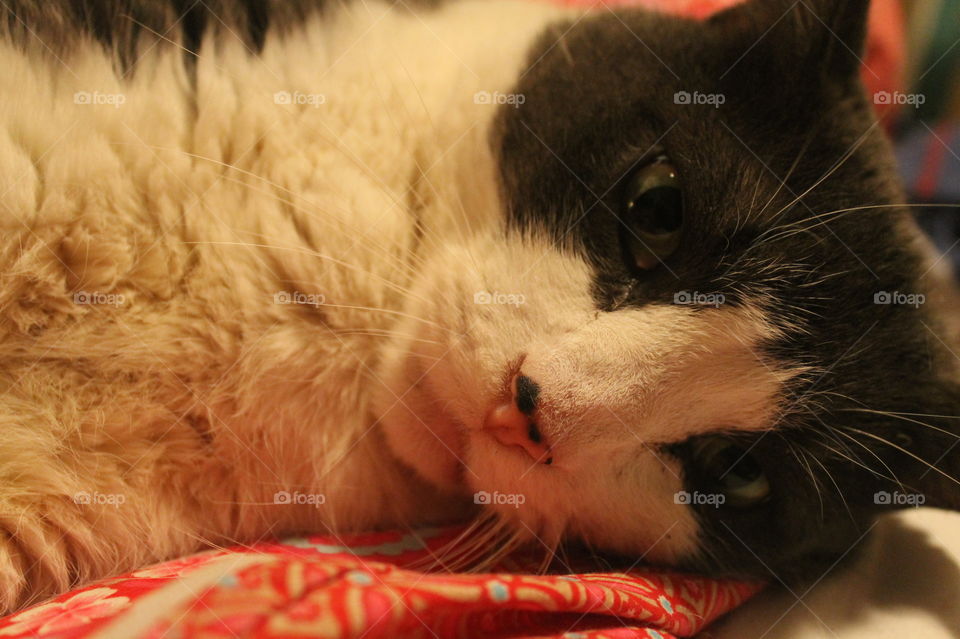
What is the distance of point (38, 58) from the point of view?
918 millimetres

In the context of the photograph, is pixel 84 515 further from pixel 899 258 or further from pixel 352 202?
pixel 899 258

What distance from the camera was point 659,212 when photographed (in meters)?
0.94

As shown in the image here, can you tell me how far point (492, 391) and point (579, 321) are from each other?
0.47 ft
